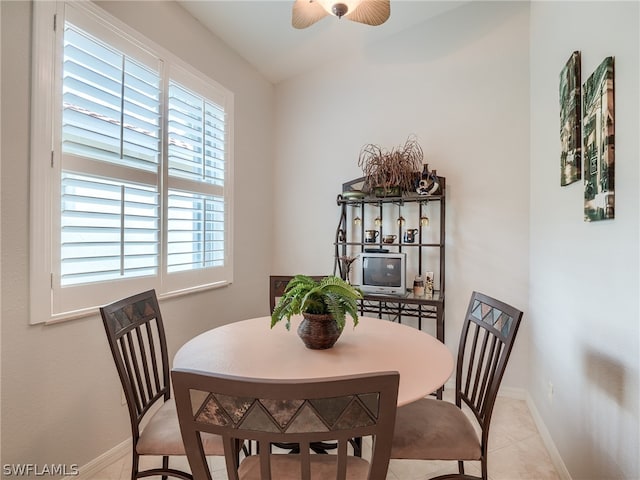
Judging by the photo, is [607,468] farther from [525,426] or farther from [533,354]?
[533,354]

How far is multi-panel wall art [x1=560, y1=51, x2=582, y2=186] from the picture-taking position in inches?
65.8

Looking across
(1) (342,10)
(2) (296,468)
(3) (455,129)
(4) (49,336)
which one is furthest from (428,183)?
(4) (49,336)

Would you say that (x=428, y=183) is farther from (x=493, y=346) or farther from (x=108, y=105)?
(x=108, y=105)

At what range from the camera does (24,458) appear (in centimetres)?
149

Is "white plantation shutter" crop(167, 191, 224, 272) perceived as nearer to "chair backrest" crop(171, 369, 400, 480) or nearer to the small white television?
the small white television

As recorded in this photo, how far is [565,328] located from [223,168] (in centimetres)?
264

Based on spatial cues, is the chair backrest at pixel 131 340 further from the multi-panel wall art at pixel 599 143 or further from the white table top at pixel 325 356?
the multi-panel wall art at pixel 599 143

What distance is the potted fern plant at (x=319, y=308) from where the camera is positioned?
1.36 meters

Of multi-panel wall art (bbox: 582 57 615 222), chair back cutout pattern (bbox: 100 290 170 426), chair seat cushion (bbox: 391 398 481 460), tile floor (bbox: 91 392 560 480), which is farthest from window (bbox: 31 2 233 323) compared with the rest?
multi-panel wall art (bbox: 582 57 615 222)

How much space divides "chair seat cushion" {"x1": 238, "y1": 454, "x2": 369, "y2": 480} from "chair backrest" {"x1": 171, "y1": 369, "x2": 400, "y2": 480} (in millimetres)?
401

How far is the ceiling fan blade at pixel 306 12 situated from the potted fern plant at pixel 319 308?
150 cm

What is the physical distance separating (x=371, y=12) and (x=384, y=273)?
6.04 ft

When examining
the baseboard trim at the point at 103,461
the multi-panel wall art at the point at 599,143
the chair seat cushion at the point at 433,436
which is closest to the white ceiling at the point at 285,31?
the multi-panel wall art at the point at 599,143

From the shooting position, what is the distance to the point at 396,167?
279cm
